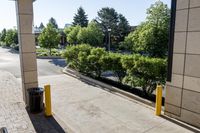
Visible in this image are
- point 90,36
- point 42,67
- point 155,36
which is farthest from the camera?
point 90,36

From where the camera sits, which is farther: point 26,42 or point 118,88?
point 118,88

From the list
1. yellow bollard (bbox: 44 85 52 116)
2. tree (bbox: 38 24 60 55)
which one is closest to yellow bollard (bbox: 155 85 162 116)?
yellow bollard (bbox: 44 85 52 116)

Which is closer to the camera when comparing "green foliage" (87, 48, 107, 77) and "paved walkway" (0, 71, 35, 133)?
"paved walkway" (0, 71, 35, 133)

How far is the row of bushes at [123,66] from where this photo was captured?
8.32m

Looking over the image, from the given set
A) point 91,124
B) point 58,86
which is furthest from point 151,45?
point 91,124

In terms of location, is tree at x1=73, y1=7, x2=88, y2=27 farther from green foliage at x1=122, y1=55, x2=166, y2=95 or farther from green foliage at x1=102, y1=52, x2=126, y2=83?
green foliage at x1=122, y1=55, x2=166, y2=95

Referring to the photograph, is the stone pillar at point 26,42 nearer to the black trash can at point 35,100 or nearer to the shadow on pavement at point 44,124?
the black trash can at point 35,100

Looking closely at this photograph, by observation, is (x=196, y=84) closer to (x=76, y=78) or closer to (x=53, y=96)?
(x=53, y=96)

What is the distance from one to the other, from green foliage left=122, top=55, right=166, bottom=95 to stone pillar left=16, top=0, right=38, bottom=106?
4226mm

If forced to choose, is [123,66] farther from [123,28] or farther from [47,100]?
[123,28]

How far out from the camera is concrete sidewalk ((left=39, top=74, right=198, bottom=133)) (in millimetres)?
6121

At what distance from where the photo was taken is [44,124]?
20.4 ft

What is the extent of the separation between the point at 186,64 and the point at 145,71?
7.67 feet

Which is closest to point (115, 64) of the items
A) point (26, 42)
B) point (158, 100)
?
point (158, 100)
